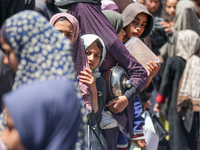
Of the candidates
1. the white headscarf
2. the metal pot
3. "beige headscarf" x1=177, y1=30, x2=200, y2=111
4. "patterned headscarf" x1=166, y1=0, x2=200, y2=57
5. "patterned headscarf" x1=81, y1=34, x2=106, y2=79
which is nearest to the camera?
"patterned headscarf" x1=81, y1=34, x2=106, y2=79

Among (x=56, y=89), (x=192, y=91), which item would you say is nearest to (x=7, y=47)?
(x=56, y=89)

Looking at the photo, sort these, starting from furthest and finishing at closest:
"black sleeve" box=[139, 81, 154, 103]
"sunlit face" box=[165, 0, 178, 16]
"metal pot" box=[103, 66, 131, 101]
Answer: "sunlit face" box=[165, 0, 178, 16], "black sleeve" box=[139, 81, 154, 103], "metal pot" box=[103, 66, 131, 101]

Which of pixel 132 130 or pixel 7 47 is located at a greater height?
pixel 7 47

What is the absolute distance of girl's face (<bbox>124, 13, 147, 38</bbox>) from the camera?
4211 millimetres

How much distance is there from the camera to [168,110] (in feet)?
22.0

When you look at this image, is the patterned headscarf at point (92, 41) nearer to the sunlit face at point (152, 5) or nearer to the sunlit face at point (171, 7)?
the sunlit face at point (152, 5)

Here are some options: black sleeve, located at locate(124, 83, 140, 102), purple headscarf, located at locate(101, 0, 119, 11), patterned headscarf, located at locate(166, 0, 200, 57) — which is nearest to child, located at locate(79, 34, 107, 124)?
black sleeve, located at locate(124, 83, 140, 102)

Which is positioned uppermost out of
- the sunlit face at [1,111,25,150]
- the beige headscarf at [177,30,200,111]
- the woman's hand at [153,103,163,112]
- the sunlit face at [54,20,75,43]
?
the sunlit face at [54,20,75,43]

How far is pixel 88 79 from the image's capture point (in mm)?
2986

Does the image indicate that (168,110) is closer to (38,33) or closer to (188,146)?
(188,146)

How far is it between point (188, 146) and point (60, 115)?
491cm

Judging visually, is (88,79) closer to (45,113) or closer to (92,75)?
(92,75)

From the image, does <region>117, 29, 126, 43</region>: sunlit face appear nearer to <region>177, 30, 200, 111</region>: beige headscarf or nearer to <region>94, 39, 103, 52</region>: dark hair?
<region>94, 39, 103, 52</region>: dark hair

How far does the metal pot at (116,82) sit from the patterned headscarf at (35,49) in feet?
4.86
